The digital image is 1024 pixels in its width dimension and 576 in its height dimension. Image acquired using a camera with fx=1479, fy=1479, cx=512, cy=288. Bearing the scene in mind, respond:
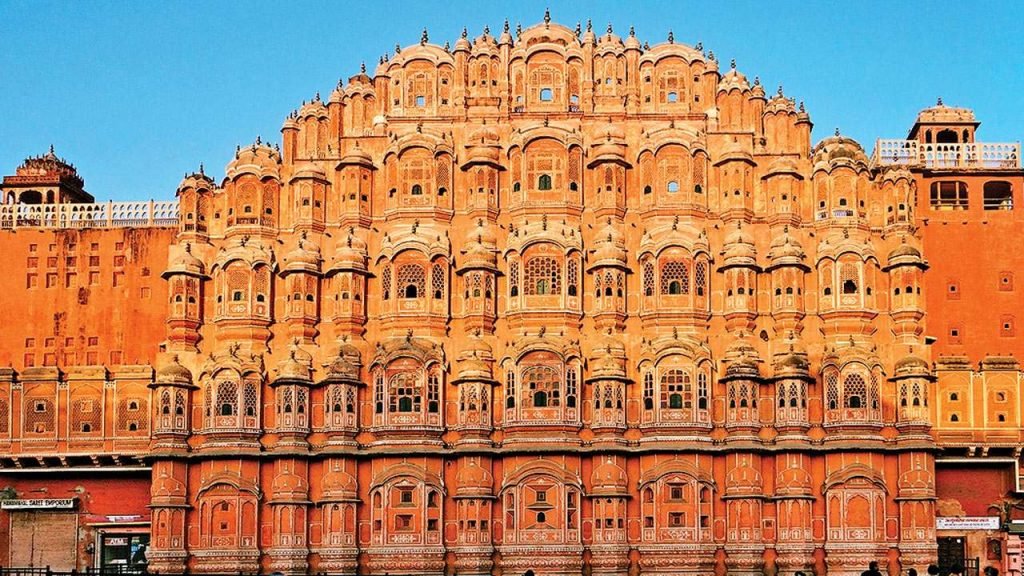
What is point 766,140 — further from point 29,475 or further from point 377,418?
point 29,475

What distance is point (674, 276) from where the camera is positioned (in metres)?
46.3

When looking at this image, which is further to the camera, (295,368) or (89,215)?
(89,215)

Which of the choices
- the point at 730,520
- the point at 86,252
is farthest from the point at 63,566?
the point at 730,520

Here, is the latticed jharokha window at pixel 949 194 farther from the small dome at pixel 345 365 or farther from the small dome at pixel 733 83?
the small dome at pixel 345 365

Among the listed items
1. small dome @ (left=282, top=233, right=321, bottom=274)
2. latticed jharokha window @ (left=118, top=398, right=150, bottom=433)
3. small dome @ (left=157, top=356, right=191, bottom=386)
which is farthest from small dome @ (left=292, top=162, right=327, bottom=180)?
latticed jharokha window @ (left=118, top=398, right=150, bottom=433)

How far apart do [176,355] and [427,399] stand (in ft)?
26.8

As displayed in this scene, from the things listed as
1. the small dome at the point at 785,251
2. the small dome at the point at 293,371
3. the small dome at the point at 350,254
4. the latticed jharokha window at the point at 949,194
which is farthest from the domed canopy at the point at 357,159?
the latticed jharokha window at the point at 949,194

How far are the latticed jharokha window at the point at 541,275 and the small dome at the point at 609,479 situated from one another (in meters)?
5.66

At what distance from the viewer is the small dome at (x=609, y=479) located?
44562 mm

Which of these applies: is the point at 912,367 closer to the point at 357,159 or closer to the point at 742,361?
the point at 742,361

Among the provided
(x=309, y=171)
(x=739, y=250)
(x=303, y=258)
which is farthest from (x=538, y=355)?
(x=309, y=171)

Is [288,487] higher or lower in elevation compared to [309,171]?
lower

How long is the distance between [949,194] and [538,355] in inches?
658

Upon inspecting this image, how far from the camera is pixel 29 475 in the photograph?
4784cm
